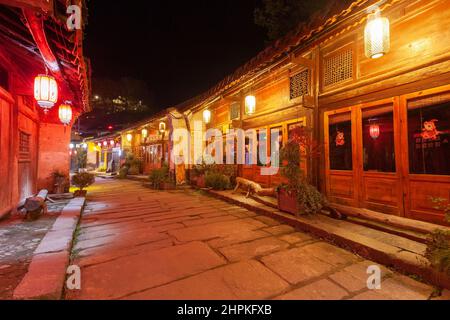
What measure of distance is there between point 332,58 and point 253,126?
14.3ft

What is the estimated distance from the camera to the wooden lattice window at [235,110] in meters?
11.7

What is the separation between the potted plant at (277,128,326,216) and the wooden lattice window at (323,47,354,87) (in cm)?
210

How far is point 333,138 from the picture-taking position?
6.88 metres

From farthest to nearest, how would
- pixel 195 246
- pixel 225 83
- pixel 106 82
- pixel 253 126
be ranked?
pixel 106 82 → pixel 253 126 → pixel 225 83 → pixel 195 246

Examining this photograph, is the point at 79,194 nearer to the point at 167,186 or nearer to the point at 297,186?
the point at 167,186

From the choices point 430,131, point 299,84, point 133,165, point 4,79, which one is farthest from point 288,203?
point 133,165

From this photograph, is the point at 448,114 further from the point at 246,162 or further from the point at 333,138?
the point at 246,162

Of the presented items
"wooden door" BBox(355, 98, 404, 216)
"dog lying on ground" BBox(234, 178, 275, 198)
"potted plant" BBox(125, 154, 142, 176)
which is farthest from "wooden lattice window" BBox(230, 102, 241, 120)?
"potted plant" BBox(125, 154, 142, 176)

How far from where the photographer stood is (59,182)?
10.5 metres

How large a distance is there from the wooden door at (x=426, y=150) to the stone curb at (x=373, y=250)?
1.67 metres

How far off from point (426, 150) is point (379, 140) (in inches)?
39.8

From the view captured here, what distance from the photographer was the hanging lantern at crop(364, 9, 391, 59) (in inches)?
171

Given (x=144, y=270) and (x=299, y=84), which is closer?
(x=144, y=270)
